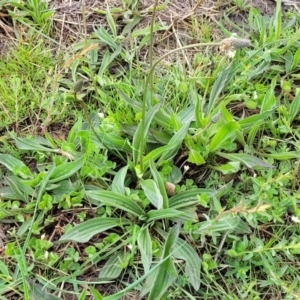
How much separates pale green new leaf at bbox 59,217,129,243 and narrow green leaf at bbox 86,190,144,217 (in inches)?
2.4

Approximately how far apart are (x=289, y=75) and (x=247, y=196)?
0.66 metres

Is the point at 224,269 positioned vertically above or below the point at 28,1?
below

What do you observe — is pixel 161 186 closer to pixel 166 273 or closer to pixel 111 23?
pixel 166 273

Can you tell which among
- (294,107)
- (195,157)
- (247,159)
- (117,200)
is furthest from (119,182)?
(294,107)

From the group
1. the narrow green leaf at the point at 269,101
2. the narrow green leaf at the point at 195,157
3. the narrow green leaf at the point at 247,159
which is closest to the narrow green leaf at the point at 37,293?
the narrow green leaf at the point at 195,157

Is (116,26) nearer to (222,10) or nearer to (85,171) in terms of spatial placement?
(222,10)

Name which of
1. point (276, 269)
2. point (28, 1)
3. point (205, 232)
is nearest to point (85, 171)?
point (205, 232)

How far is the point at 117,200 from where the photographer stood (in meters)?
1.98

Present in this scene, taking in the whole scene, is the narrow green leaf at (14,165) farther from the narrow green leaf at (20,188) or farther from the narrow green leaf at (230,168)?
the narrow green leaf at (230,168)

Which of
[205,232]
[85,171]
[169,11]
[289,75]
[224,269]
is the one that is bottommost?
[224,269]

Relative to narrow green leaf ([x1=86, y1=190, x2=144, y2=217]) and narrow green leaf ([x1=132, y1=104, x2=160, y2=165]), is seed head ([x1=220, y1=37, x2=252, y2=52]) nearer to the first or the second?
narrow green leaf ([x1=132, y1=104, x2=160, y2=165])

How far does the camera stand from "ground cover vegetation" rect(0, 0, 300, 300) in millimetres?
1941

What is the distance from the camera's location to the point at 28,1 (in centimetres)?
254

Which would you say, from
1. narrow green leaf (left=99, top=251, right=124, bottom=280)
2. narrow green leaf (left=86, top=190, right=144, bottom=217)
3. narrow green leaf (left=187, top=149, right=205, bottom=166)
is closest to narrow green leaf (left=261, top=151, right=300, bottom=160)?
narrow green leaf (left=187, top=149, right=205, bottom=166)
